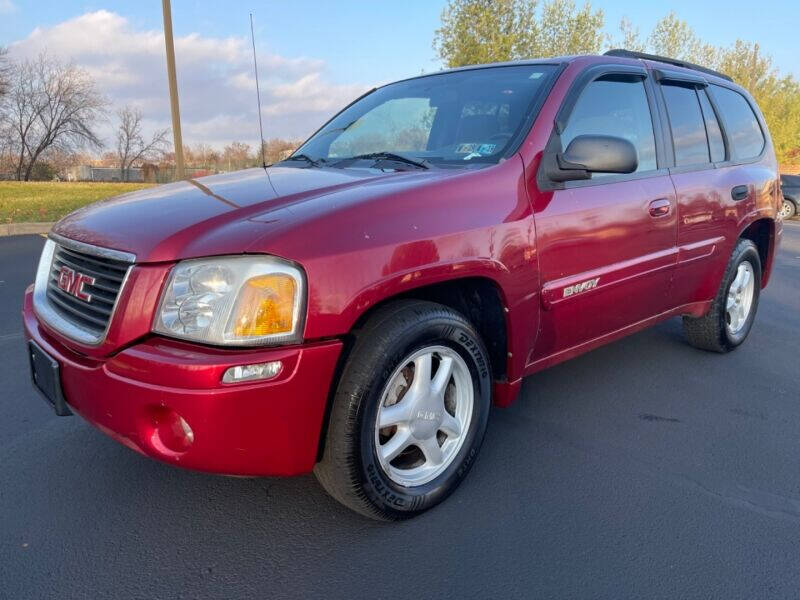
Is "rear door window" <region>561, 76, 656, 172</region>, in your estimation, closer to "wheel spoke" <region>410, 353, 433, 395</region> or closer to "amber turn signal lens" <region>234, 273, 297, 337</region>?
"wheel spoke" <region>410, 353, 433, 395</region>

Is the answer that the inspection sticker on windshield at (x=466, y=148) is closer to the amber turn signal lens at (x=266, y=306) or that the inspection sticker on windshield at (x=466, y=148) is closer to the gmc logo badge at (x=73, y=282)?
the amber turn signal lens at (x=266, y=306)

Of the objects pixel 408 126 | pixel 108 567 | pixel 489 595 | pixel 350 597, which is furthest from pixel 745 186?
pixel 108 567

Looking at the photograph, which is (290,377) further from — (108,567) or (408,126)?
(408,126)

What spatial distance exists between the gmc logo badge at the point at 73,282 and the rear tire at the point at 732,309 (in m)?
3.72

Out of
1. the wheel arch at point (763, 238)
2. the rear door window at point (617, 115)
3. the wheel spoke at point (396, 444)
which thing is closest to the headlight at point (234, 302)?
the wheel spoke at point (396, 444)

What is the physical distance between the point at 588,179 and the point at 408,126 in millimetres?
1024

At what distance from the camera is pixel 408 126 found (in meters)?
3.35

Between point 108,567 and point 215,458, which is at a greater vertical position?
point 215,458

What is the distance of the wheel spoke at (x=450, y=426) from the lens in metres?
2.49

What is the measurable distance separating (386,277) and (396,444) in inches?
26.3

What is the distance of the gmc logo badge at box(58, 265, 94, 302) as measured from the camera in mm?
2211

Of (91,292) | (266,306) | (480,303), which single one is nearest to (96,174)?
(91,292)

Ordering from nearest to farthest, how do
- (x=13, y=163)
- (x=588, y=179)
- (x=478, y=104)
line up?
(x=588, y=179), (x=478, y=104), (x=13, y=163)

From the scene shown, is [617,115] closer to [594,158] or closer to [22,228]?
[594,158]
